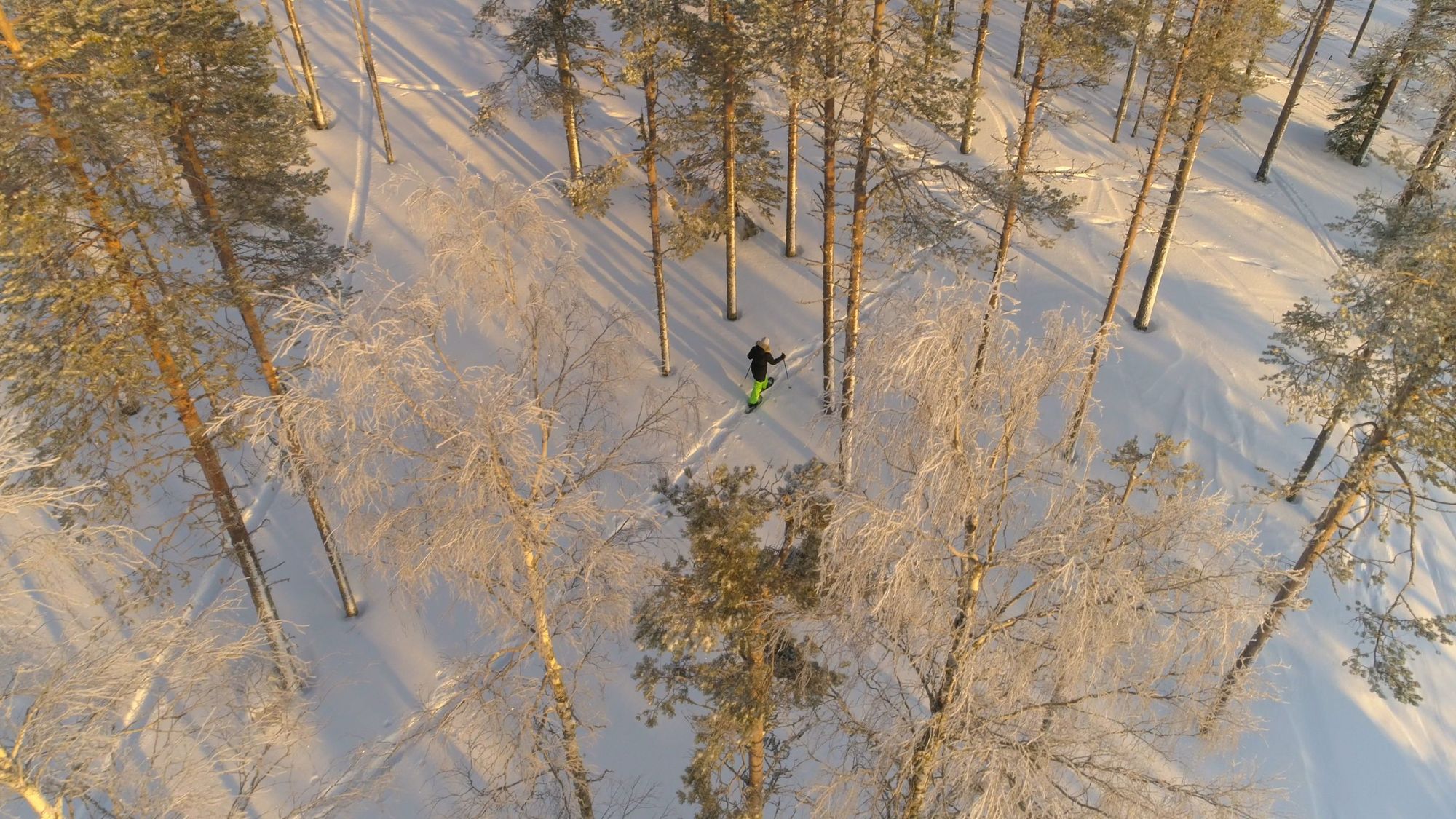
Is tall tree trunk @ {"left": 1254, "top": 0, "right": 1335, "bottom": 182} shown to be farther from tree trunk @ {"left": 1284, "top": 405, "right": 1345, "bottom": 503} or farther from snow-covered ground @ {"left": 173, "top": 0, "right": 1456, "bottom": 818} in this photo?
tree trunk @ {"left": 1284, "top": 405, "right": 1345, "bottom": 503}

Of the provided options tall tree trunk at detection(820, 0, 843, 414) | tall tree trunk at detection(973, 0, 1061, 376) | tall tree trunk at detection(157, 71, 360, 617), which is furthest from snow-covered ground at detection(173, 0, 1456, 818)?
tall tree trunk at detection(973, 0, 1061, 376)

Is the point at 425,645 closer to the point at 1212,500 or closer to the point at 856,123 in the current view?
the point at 856,123

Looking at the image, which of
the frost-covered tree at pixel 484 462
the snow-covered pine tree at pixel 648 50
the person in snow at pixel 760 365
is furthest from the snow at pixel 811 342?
the snow-covered pine tree at pixel 648 50

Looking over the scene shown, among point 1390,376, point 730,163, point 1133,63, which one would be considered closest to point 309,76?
point 730,163

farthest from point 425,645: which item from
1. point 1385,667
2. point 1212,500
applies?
point 1385,667

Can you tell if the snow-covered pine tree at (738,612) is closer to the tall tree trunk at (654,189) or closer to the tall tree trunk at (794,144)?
the tall tree trunk at (794,144)

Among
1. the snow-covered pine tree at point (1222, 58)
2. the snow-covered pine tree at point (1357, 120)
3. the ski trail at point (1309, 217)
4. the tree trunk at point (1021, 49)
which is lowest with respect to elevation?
the ski trail at point (1309, 217)

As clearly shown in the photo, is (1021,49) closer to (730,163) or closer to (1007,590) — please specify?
(730,163)
